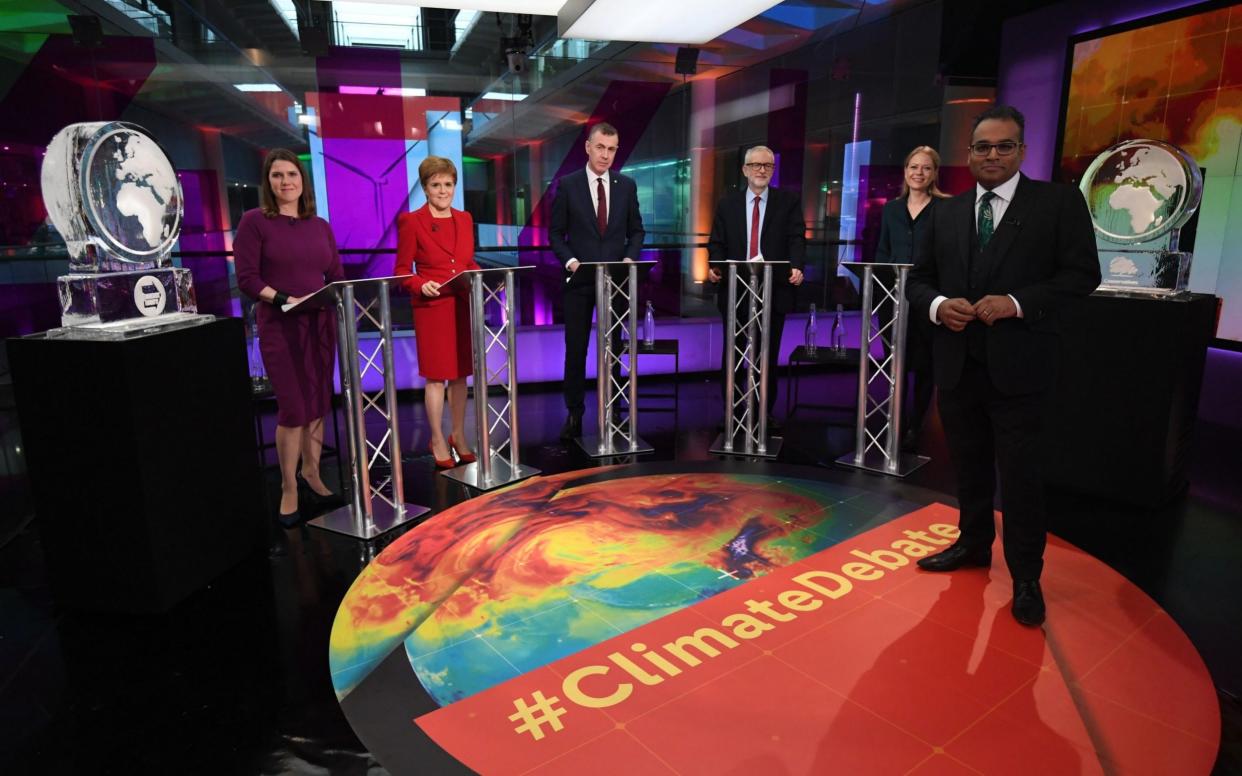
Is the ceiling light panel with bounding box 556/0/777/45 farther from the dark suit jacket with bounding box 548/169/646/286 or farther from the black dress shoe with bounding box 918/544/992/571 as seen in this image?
the black dress shoe with bounding box 918/544/992/571

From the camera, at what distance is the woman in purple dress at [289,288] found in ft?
11.2

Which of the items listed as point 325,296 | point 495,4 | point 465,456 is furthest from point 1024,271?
point 495,4

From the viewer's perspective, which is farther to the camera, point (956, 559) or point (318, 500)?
point (318, 500)

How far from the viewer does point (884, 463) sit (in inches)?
175

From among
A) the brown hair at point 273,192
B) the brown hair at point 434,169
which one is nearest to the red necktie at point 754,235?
the brown hair at point 434,169

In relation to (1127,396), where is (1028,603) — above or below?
below

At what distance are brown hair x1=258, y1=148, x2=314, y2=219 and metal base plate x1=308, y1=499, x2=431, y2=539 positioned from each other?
1.49 m

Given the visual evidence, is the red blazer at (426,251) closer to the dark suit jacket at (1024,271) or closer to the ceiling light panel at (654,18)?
the ceiling light panel at (654,18)

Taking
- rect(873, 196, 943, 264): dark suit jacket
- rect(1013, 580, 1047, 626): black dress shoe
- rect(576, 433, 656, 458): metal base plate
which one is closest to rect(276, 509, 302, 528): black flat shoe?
rect(576, 433, 656, 458): metal base plate

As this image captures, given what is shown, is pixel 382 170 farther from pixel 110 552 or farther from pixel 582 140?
pixel 110 552

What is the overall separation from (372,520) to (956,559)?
2.67m

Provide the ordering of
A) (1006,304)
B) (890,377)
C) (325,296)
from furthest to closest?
(890,377)
(325,296)
(1006,304)

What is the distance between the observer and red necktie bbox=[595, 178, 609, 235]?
4836 mm

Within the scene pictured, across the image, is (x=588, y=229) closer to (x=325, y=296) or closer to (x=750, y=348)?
(x=750, y=348)
